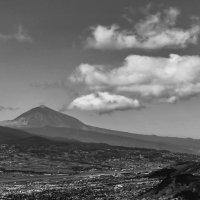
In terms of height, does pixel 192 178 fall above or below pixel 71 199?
above

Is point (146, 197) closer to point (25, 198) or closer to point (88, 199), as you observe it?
point (88, 199)

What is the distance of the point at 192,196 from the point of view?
82938 millimetres

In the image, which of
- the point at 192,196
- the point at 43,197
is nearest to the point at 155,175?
the point at 43,197

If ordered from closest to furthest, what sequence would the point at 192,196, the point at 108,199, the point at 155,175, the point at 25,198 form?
the point at 192,196 < the point at 108,199 < the point at 25,198 < the point at 155,175

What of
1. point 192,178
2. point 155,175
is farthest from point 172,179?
point 155,175

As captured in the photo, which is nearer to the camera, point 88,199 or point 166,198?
point 166,198

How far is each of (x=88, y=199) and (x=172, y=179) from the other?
17.8 metres

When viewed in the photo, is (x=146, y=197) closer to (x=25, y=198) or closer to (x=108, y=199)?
(x=108, y=199)

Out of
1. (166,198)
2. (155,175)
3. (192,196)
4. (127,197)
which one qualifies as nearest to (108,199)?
(127,197)

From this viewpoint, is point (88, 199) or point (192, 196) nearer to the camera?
point (192, 196)

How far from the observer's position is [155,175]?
160000mm

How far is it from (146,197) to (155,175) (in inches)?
2761

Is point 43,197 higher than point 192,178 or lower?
lower

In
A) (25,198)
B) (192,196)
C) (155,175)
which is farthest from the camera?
(155,175)
